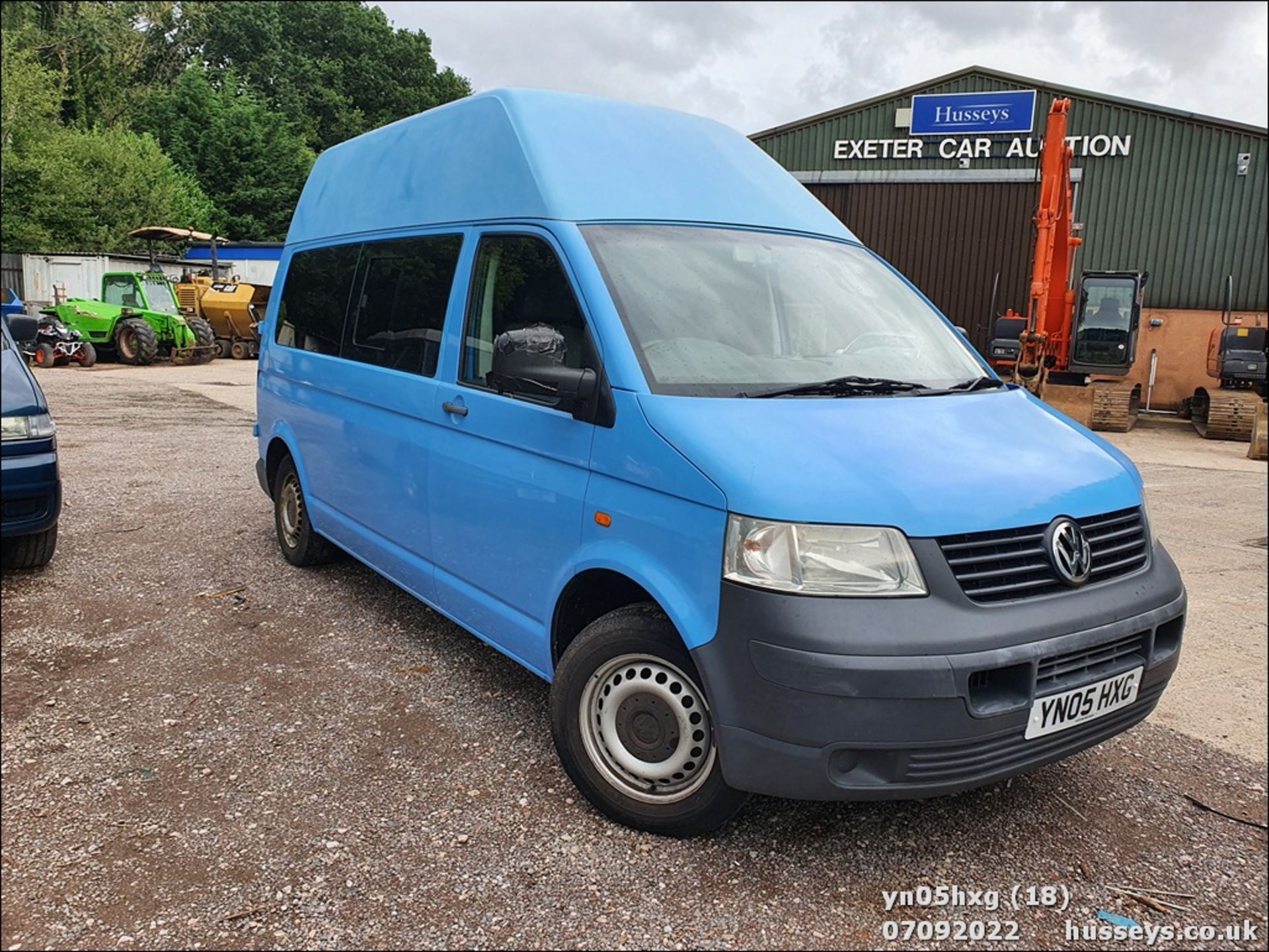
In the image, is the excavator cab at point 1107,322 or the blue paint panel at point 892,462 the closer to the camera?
the blue paint panel at point 892,462

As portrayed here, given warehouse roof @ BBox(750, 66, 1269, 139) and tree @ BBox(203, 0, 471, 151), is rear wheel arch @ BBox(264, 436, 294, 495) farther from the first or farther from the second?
warehouse roof @ BBox(750, 66, 1269, 139)

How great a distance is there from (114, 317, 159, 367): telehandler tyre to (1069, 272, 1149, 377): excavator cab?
16748 millimetres

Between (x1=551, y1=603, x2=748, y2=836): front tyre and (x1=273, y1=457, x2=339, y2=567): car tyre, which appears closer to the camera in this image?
(x1=551, y1=603, x2=748, y2=836): front tyre

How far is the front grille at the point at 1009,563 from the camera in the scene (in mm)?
2396

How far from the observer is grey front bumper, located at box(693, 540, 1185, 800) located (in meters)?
2.30

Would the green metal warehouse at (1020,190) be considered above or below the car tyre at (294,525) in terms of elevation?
above

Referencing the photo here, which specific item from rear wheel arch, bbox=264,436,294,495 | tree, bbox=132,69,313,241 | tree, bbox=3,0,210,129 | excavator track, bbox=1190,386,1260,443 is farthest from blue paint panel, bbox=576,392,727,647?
tree, bbox=132,69,313,241

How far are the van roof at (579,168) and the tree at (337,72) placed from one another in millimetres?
8231

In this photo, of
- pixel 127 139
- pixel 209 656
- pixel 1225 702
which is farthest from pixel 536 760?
pixel 1225 702

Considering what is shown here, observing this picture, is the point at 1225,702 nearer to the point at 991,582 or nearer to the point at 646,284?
the point at 991,582

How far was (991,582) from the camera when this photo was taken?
242cm

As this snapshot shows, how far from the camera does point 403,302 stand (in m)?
4.04

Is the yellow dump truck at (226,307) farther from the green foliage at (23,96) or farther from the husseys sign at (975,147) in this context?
the green foliage at (23,96)

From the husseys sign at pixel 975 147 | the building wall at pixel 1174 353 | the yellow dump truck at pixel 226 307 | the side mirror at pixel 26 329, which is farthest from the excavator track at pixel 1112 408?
the yellow dump truck at pixel 226 307
